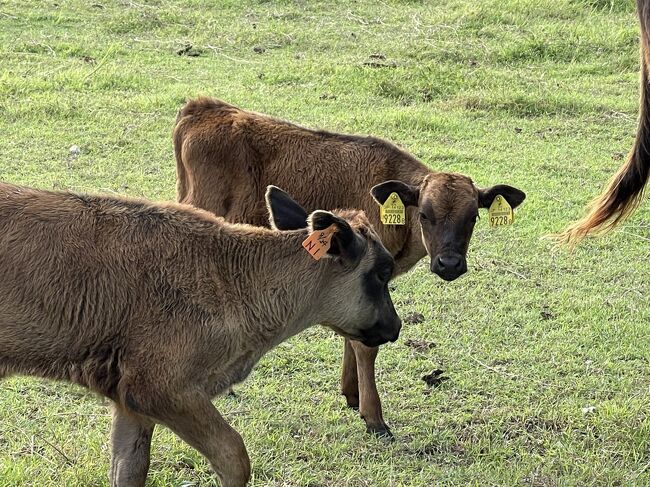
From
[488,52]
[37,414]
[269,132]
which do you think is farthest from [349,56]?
[37,414]

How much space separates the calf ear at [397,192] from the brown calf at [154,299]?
126cm

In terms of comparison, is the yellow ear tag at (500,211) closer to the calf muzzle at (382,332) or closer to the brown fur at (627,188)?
the brown fur at (627,188)

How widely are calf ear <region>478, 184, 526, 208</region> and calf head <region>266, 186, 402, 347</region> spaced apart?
155 cm

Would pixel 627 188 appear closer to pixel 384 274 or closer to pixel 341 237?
pixel 384 274

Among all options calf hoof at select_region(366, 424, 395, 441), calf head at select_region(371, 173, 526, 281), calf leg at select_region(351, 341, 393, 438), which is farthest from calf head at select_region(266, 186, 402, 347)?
calf head at select_region(371, 173, 526, 281)

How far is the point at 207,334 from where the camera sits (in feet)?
16.4

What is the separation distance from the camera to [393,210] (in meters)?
6.77

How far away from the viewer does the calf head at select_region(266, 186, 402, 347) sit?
17.8 ft

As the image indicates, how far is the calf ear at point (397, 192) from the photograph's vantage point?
6715 mm

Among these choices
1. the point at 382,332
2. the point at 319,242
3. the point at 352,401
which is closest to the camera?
the point at 319,242

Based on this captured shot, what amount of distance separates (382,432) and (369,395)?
0.77ft

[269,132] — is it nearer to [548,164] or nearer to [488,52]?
[548,164]

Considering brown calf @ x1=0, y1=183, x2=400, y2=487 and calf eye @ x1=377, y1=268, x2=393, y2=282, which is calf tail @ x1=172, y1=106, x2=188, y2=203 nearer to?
brown calf @ x1=0, y1=183, x2=400, y2=487

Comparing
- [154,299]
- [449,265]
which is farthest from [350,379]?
[154,299]
